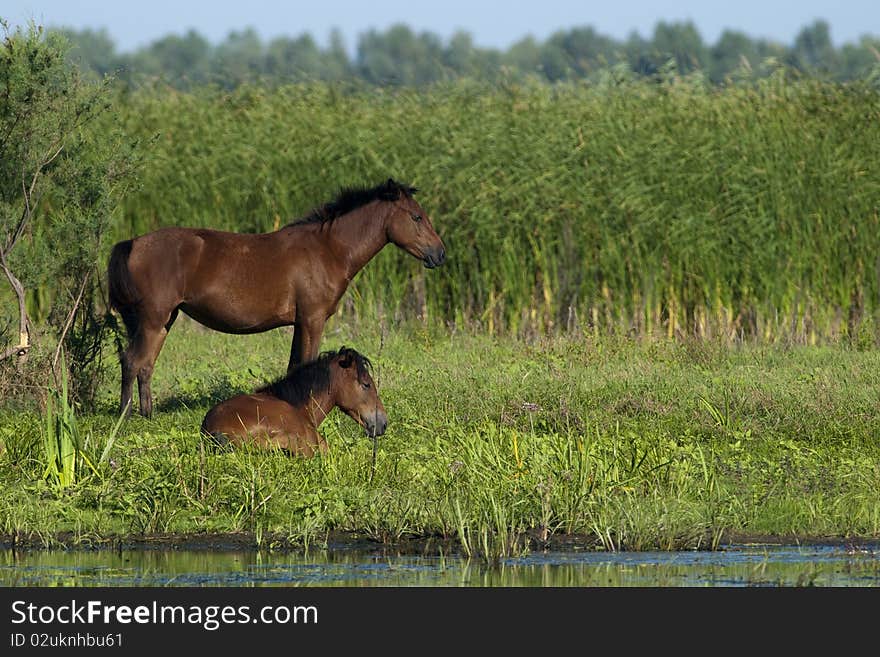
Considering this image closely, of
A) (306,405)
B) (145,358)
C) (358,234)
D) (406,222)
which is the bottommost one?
(306,405)

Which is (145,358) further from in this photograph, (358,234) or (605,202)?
(605,202)

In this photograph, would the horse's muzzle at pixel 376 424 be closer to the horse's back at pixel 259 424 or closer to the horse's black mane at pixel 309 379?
the horse's black mane at pixel 309 379

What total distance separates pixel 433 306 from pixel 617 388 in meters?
5.88

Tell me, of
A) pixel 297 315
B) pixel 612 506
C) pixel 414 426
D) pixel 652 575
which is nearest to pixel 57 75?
pixel 297 315

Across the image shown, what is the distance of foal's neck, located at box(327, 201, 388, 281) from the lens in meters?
13.3

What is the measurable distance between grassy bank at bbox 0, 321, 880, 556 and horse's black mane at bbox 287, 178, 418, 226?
4.98ft

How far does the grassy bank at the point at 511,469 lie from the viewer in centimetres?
869

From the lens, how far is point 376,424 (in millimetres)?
10453

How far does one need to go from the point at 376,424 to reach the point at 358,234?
323cm

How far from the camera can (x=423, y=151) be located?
19.2m

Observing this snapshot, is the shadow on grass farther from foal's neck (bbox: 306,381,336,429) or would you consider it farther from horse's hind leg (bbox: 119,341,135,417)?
foal's neck (bbox: 306,381,336,429)

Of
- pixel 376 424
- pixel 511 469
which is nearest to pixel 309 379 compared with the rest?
pixel 376 424

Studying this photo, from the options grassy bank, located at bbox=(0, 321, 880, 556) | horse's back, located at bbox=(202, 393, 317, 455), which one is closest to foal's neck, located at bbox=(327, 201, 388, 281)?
grassy bank, located at bbox=(0, 321, 880, 556)
